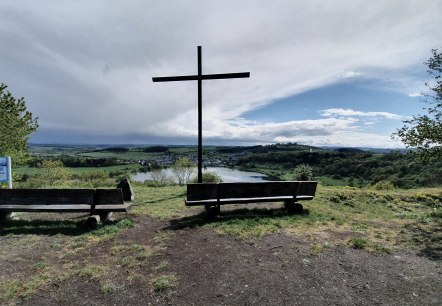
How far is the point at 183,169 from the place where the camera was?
40.6 metres

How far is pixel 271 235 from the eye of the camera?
6633mm

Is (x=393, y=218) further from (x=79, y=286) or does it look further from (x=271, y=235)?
(x=79, y=286)

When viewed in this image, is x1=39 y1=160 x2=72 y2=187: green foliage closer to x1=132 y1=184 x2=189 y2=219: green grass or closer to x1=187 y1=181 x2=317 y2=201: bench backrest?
x1=132 y1=184 x2=189 y2=219: green grass

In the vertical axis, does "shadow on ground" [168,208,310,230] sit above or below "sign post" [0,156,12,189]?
below

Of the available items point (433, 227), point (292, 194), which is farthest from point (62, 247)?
point (433, 227)

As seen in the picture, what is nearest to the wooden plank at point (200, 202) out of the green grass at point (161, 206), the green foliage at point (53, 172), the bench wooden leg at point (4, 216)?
the green grass at point (161, 206)

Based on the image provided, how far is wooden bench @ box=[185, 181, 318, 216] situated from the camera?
26.5 feet

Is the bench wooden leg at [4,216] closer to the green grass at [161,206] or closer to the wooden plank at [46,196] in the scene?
the wooden plank at [46,196]

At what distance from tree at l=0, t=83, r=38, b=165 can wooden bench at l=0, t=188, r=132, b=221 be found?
33.6 feet

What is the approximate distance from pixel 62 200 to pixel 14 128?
12641mm

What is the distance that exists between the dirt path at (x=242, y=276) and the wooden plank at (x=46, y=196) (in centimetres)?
188

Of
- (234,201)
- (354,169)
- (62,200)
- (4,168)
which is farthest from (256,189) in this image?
(354,169)

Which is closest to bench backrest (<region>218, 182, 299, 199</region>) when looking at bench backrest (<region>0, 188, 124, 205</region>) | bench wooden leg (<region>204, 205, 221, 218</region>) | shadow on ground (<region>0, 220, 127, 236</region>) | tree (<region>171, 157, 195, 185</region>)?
bench wooden leg (<region>204, 205, 221, 218</region>)

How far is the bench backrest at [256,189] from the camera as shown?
8.23m
